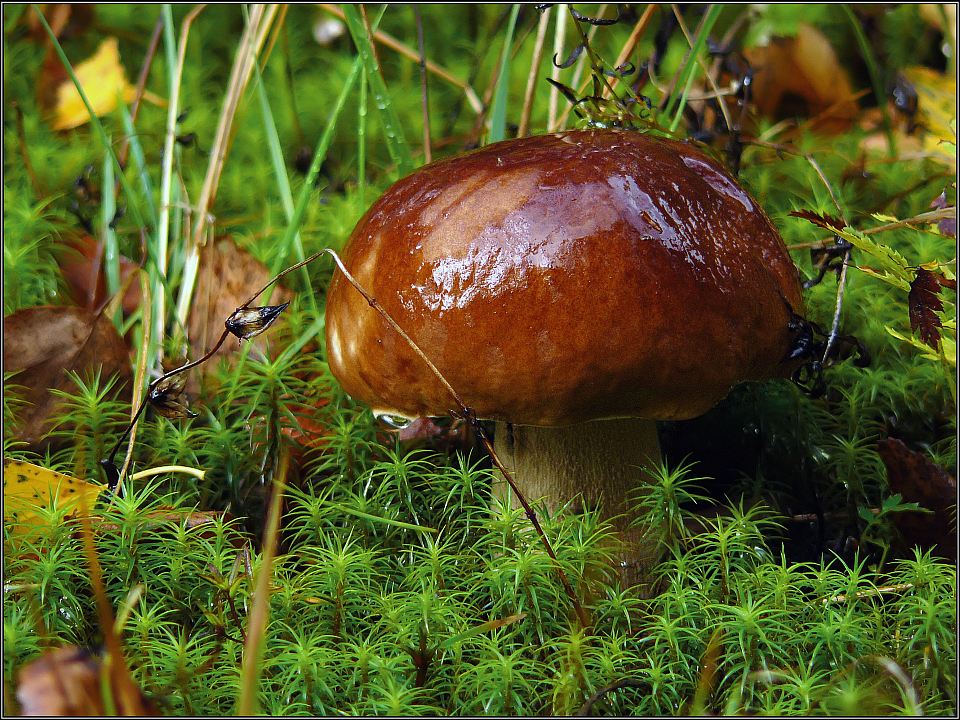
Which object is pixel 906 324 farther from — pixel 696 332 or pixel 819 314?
pixel 696 332

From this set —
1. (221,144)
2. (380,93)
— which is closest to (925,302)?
(380,93)

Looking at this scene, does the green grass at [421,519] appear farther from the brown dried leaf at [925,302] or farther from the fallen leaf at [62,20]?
the fallen leaf at [62,20]

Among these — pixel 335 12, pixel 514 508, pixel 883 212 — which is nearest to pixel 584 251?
pixel 514 508

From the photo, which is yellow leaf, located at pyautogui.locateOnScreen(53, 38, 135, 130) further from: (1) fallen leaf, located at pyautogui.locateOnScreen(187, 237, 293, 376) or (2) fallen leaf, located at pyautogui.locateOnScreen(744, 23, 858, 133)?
(2) fallen leaf, located at pyautogui.locateOnScreen(744, 23, 858, 133)

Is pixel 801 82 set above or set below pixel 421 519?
above

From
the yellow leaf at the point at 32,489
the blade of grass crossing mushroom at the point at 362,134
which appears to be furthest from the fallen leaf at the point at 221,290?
the yellow leaf at the point at 32,489

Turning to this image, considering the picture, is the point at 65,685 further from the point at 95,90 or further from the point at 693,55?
the point at 95,90

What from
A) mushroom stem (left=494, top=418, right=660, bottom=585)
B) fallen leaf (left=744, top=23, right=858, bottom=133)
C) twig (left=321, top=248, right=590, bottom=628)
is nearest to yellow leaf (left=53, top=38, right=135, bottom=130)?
twig (left=321, top=248, right=590, bottom=628)
